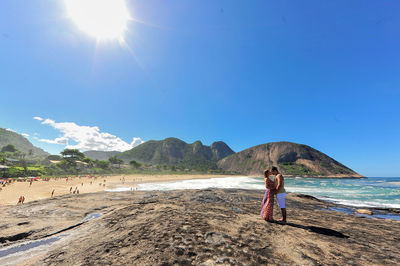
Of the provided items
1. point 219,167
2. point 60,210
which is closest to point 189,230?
point 60,210

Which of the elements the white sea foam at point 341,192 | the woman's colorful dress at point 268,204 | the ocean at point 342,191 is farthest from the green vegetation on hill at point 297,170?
the woman's colorful dress at point 268,204

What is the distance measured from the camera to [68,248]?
349 centimetres

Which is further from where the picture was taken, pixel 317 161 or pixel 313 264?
pixel 317 161

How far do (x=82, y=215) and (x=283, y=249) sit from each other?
8751 millimetres

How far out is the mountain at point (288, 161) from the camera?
381 feet

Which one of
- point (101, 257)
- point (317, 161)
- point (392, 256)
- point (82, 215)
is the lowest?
point (82, 215)

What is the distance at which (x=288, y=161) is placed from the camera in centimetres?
13350

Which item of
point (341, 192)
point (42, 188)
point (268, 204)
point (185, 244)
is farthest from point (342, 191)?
point (42, 188)

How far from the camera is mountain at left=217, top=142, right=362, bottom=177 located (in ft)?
381

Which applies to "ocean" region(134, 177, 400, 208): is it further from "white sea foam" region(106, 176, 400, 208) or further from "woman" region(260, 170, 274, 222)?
"woman" region(260, 170, 274, 222)

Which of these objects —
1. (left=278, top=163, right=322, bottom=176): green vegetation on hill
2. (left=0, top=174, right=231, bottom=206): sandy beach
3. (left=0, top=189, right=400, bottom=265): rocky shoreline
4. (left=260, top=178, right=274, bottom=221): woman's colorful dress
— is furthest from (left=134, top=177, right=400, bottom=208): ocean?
(left=278, top=163, right=322, bottom=176): green vegetation on hill

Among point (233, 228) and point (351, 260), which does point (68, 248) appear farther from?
point (351, 260)

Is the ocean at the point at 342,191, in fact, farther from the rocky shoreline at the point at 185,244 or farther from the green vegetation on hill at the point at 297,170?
the green vegetation on hill at the point at 297,170

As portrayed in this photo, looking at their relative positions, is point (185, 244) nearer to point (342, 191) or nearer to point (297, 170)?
point (342, 191)
